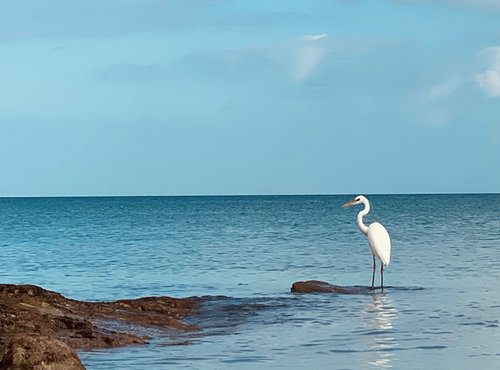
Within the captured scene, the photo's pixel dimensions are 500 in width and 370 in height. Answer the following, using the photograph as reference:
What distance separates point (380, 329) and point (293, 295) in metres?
5.25

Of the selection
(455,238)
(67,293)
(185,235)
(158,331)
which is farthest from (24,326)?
(185,235)

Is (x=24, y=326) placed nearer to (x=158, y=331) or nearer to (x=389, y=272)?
(x=158, y=331)

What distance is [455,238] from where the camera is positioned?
45219 mm

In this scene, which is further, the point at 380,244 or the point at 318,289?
the point at 380,244

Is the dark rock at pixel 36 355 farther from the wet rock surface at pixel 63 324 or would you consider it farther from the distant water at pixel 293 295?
the distant water at pixel 293 295

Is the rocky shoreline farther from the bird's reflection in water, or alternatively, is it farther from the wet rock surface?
the bird's reflection in water

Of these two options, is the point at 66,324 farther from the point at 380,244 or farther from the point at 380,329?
the point at 380,244

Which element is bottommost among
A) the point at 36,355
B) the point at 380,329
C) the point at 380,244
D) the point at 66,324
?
the point at 380,329

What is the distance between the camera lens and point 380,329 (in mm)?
16297

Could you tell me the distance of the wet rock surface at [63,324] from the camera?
1098 cm

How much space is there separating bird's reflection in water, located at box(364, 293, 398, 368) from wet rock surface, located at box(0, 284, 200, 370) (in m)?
2.79

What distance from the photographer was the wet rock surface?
1098 cm

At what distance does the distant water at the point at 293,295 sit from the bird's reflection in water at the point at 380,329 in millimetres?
16

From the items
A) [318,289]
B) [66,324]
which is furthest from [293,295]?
[66,324]
